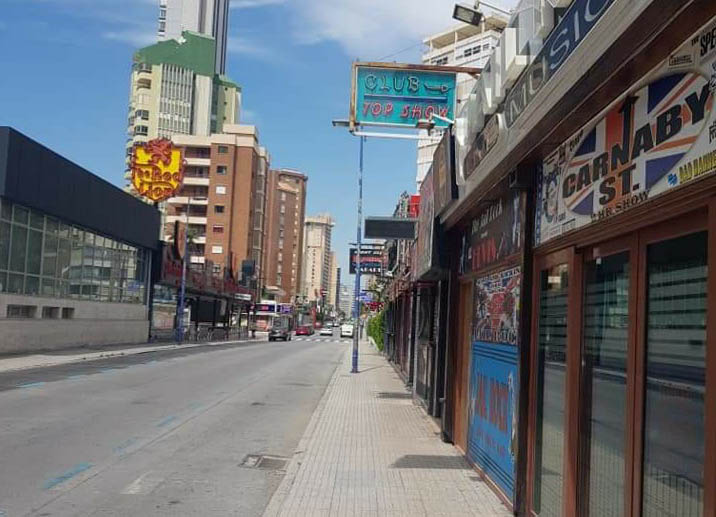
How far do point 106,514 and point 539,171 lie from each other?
4.71m

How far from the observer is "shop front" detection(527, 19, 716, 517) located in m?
3.26

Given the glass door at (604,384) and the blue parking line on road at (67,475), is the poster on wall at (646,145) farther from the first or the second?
the blue parking line on road at (67,475)

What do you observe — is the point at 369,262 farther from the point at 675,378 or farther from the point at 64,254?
the point at 675,378

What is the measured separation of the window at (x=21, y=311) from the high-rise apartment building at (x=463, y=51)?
16818 millimetres

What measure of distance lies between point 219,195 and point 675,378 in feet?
346

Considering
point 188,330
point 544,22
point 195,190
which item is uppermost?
point 195,190

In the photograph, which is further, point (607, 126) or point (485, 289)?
point (485, 289)

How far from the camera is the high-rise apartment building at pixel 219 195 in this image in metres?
106

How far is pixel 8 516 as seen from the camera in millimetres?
6230

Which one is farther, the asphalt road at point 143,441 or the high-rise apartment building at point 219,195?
the high-rise apartment building at point 219,195

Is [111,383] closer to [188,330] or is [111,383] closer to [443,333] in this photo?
[443,333]

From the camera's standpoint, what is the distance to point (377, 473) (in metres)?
8.31

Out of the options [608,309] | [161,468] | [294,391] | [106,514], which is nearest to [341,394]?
[294,391]

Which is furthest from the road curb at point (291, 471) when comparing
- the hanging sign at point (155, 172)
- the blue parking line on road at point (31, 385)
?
the hanging sign at point (155, 172)
